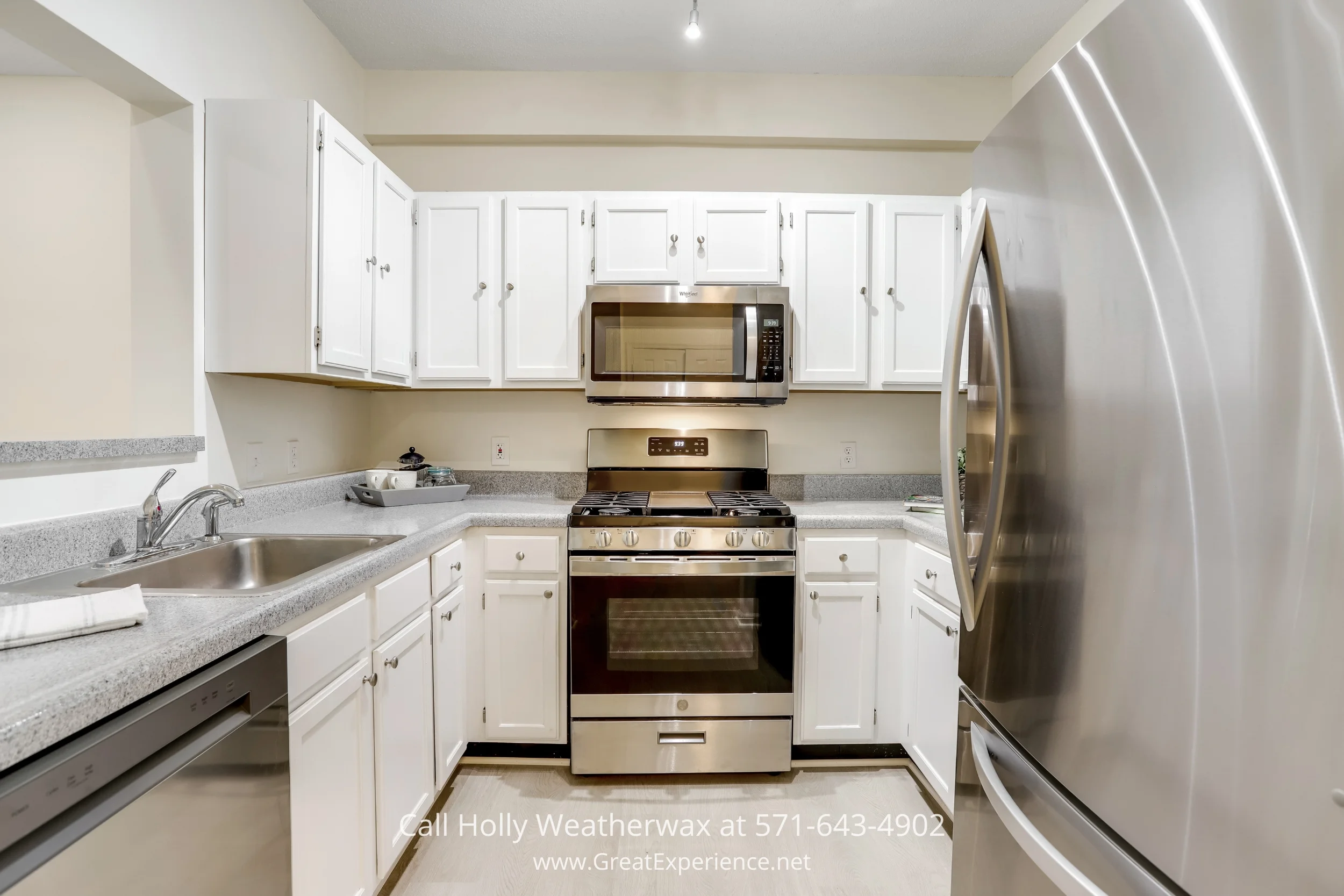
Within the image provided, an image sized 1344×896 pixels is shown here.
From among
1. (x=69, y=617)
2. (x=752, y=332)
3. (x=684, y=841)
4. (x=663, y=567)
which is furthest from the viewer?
(x=752, y=332)

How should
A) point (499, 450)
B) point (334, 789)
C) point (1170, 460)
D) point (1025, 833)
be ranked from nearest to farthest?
point (1170, 460) → point (1025, 833) → point (334, 789) → point (499, 450)

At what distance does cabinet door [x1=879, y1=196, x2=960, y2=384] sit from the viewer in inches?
95.8

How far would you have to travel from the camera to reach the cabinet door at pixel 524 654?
7.08 ft

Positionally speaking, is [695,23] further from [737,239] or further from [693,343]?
[693,343]

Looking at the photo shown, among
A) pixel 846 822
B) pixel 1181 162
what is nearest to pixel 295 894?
pixel 846 822

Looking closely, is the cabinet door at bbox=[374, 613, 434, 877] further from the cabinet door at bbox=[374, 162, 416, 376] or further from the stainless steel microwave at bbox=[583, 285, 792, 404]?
the stainless steel microwave at bbox=[583, 285, 792, 404]

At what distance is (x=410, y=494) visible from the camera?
233 centimetres

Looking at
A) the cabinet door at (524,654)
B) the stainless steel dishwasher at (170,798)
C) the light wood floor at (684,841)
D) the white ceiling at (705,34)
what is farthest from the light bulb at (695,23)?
the light wood floor at (684,841)

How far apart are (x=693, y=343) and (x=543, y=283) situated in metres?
0.66

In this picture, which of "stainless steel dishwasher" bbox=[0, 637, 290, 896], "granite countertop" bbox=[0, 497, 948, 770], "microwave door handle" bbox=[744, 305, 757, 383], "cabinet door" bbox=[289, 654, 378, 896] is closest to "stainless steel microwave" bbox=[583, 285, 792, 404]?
"microwave door handle" bbox=[744, 305, 757, 383]

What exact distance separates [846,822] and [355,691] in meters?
1.54

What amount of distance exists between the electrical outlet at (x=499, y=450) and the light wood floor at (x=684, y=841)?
125cm

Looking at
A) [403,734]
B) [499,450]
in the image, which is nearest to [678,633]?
[403,734]

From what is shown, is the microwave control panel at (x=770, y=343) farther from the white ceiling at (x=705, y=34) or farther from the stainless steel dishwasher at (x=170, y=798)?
the stainless steel dishwasher at (x=170, y=798)
